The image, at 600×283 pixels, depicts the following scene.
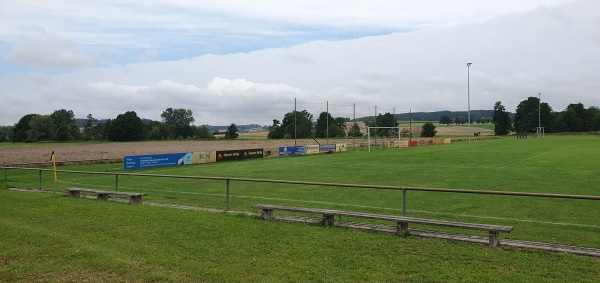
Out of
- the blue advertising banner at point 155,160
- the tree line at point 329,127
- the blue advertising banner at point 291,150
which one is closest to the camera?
the blue advertising banner at point 155,160

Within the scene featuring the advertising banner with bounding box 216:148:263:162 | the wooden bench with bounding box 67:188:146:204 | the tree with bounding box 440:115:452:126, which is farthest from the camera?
the tree with bounding box 440:115:452:126

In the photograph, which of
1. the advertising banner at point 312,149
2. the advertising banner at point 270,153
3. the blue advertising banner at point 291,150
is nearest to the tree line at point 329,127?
the advertising banner at point 312,149

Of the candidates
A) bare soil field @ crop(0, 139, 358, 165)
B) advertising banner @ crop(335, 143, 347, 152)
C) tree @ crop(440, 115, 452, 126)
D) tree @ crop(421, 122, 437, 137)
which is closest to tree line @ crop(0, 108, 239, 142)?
bare soil field @ crop(0, 139, 358, 165)

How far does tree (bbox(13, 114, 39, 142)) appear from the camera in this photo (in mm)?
103500

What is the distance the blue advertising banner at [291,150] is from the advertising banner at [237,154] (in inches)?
104

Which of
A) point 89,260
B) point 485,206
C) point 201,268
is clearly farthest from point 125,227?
point 485,206

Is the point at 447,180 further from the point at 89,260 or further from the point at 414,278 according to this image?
the point at 89,260

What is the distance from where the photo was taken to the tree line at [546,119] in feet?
442

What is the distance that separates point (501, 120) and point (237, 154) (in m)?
125

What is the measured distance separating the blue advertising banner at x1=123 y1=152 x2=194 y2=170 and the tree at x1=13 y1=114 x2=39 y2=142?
280ft

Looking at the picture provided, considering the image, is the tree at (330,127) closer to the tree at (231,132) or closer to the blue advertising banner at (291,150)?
the blue advertising banner at (291,150)

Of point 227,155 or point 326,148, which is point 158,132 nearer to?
point 326,148

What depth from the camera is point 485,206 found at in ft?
41.4

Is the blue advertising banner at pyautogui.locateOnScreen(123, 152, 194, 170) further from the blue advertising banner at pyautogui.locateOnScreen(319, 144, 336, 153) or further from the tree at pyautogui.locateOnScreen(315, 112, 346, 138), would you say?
the tree at pyautogui.locateOnScreen(315, 112, 346, 138)
